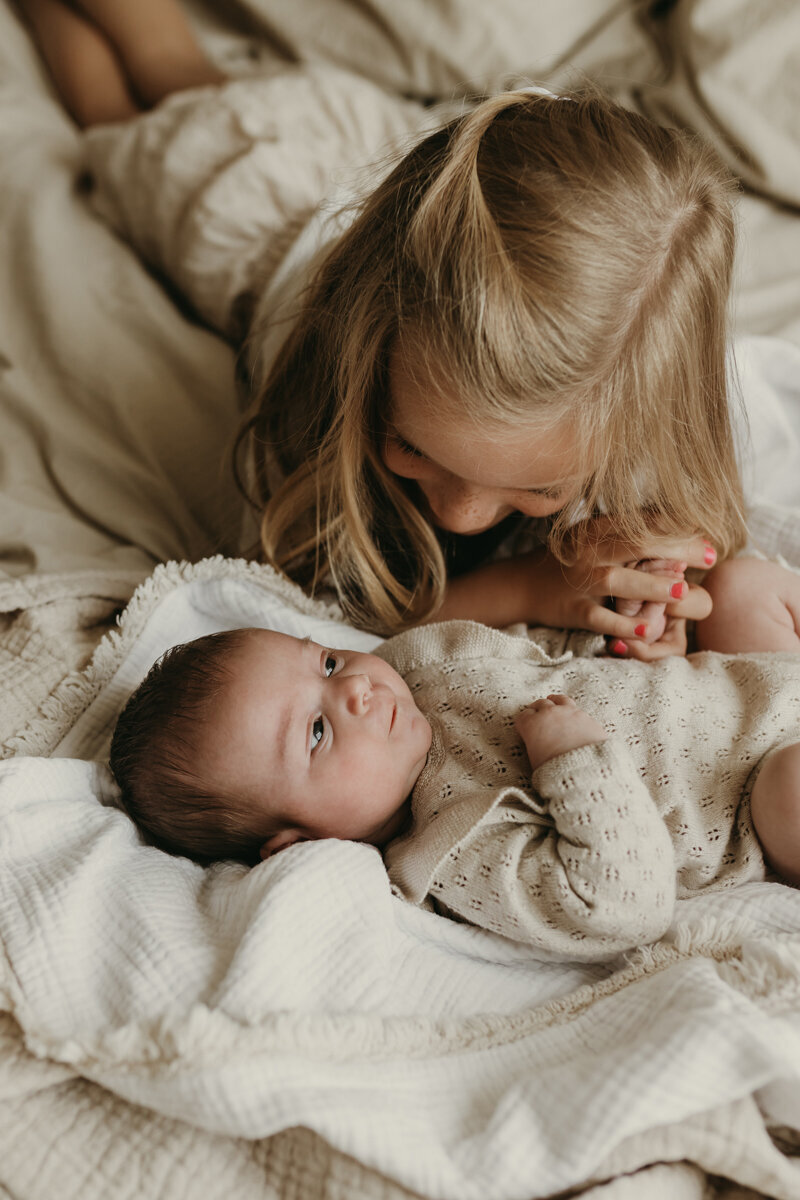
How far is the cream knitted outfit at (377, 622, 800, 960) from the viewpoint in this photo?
2.58 feet

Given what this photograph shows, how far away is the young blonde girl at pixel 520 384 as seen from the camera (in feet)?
2.62

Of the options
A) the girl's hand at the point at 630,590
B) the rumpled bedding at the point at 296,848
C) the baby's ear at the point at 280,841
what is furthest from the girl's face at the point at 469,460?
the baby's ear at the point at 280,841

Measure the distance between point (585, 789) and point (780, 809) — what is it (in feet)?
0.57

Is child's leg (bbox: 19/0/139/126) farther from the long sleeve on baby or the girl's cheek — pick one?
the long sleeve on baby

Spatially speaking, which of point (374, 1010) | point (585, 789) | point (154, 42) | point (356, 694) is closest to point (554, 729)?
point (585, 789)

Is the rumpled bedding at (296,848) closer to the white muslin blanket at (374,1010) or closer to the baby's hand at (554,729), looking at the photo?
the white muslin blanket at (374,1010)

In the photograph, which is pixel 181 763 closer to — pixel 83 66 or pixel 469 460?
pixel 469 460

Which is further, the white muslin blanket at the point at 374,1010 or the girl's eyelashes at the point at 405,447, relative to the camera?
the girl's eyelashes at the point at 405,447

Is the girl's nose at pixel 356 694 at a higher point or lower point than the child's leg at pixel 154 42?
lower

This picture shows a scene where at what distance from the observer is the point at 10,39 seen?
1589 millimetres

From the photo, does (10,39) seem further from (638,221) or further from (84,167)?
(638,221)

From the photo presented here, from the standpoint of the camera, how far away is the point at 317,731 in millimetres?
897

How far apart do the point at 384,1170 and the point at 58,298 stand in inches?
44.6

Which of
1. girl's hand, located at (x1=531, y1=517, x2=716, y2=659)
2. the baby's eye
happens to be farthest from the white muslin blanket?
girl's hand, located at (x1=531, y1=517, x2=716, y2=659)
